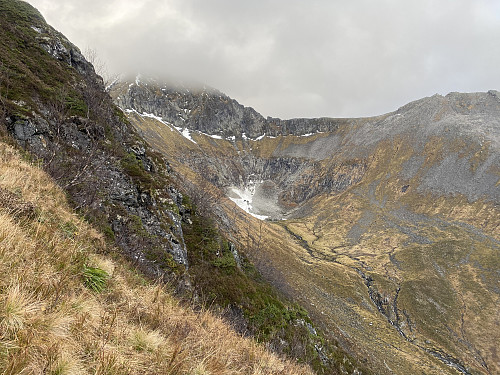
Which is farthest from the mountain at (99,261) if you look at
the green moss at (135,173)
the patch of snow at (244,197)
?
the patch of snow at (244,197)

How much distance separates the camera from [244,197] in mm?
172125

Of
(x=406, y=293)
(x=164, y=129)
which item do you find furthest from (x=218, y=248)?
(x=164, y=129)

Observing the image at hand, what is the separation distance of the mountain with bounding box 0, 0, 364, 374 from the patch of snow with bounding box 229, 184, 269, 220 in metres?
121

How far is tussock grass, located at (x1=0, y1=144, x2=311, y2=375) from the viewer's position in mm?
2502

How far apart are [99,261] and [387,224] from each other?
12171 centimetres

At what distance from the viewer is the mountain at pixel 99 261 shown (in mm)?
3031

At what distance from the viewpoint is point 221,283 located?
18.7 meters

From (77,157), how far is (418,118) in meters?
192

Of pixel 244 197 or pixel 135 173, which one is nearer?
pixel 135 173

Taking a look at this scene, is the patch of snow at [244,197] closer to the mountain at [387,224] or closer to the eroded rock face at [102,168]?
the mountain at [387,224]

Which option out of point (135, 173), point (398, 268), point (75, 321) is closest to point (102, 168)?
point (135, 173)

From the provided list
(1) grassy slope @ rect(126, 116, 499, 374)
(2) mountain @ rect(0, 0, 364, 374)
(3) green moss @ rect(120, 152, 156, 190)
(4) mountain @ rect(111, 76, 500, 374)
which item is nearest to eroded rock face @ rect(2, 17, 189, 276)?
(3) green moss @ rect(120, 152, 156, 190)

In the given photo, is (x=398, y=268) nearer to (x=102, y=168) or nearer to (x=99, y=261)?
(x=102, y=168)

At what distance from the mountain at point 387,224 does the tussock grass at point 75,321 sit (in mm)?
28244
